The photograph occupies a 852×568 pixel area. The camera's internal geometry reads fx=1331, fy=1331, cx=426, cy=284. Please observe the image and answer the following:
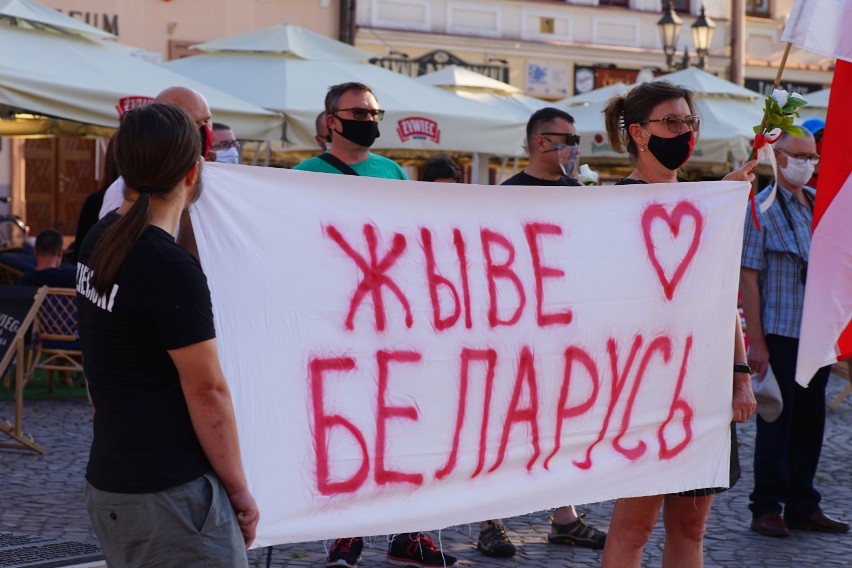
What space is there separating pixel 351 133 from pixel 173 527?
2.80 meters

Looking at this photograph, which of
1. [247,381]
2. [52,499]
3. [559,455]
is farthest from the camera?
[52,499]

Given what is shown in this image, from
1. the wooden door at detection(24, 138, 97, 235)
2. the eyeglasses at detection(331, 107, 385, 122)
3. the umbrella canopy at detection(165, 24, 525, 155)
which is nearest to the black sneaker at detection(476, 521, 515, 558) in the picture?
the eyeglasses at detection(331, 107, 385, 122)

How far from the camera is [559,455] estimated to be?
4199 millimetres

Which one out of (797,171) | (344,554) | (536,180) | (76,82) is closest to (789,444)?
(797,171)

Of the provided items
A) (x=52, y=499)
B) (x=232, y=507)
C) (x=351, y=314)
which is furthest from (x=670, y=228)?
(x=52, y=499)

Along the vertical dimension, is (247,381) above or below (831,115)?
below

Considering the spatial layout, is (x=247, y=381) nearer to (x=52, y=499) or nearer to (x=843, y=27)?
(x=843, y=27)

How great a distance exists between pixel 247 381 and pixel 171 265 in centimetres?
72

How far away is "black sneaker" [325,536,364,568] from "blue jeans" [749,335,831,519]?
2076 mm

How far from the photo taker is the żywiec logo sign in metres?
12.8

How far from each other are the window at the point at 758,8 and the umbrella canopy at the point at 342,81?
1609 centimetres

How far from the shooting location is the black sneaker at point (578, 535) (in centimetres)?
602

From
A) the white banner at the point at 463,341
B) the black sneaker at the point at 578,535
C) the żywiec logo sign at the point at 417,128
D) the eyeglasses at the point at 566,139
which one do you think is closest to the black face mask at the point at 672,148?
the white banner at the point at 463,341

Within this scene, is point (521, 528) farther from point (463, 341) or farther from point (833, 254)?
point (463, 341)
